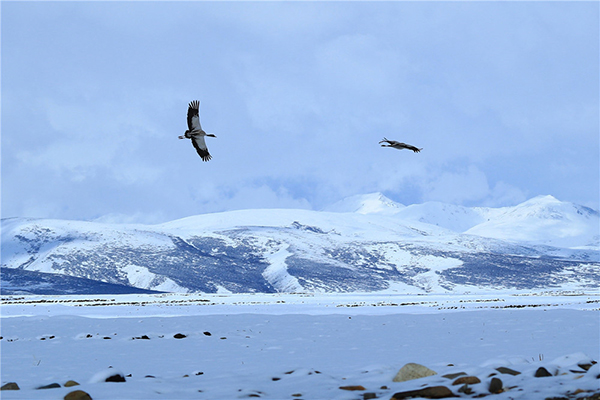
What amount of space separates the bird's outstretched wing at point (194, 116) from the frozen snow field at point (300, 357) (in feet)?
22.1

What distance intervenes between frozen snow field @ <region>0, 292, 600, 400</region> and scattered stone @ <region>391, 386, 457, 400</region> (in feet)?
1.03

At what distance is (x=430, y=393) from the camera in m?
9.66

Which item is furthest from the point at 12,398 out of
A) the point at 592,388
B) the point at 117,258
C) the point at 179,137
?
the point at 117,258

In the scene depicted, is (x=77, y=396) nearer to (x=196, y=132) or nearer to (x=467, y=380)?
(x=467, y=380)

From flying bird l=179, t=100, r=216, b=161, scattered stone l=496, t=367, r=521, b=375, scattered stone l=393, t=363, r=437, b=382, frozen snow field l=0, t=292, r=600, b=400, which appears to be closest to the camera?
frozen snow field l=0, t=292, r=600, b=400

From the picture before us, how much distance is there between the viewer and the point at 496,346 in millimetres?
18672

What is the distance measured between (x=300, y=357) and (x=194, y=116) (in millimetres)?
7693

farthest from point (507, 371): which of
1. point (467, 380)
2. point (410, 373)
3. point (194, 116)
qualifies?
point (194, 116)

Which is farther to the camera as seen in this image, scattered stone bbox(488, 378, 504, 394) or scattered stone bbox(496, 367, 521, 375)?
scattered stone bbox(496, 367, 521, 375)

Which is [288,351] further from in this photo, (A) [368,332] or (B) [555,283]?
(B) [555,283]

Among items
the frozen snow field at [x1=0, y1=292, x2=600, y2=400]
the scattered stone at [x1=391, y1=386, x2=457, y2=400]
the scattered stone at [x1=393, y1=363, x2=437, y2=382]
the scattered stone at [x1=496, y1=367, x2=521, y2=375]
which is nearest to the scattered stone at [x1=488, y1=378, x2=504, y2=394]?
the frozen snow field at [x1=0, y1=292, x2=600, y2=400]

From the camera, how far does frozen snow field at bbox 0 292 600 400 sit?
35.8ft

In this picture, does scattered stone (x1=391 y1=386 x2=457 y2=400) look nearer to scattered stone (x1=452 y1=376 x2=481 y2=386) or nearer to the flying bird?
scattered stone (x1=452 y1=376 x2=481 y2=386)

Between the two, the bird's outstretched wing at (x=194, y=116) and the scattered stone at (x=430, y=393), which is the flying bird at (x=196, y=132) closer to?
the bird's outstretched wing at (x=194, y=116)
